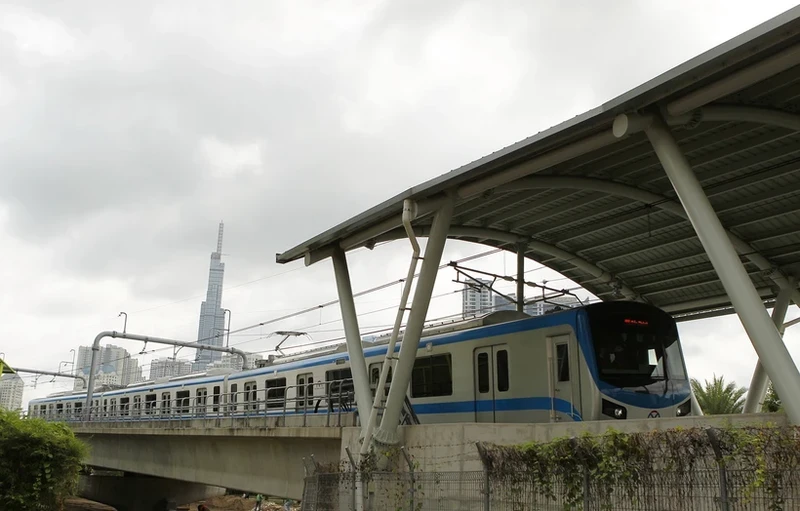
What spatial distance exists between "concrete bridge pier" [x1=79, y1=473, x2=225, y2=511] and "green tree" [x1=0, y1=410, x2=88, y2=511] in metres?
25.6

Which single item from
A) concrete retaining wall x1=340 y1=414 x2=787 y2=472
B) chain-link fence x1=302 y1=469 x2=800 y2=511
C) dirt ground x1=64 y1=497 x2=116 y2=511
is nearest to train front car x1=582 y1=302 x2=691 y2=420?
concrete retaining wall x1=340 y1=414 x2=787 y2=472

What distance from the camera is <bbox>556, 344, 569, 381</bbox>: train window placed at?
1662 cm

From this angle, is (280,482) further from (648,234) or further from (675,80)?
(675,80)

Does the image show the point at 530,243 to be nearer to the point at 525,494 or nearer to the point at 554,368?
the point at 554,368

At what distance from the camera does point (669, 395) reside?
1655 cm

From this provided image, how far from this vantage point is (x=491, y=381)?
1842cm

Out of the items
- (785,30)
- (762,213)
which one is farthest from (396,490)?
(762,213)

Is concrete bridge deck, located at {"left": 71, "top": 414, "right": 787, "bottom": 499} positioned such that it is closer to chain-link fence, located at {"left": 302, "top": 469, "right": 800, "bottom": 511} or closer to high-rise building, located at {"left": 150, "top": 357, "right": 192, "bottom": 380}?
chain-link fence, located at {"left": 302, "top": 469, "right": 800, "bottom": 511}

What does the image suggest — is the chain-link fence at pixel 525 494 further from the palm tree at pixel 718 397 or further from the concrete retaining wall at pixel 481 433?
the palm tree at pixel 718 397

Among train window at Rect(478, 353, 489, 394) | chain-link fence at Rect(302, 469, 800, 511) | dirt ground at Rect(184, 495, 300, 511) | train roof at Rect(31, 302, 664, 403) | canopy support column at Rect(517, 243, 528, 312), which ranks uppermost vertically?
canopy support column at Rect(517, 243, 528, 312)

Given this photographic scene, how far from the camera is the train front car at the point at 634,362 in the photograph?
15.9 m

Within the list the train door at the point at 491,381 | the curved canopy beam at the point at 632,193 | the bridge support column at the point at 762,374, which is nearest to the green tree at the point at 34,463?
the train door at the point at 491,381

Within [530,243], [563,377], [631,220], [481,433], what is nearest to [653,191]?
[631,220]

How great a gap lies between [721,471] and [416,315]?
8.83 metres
